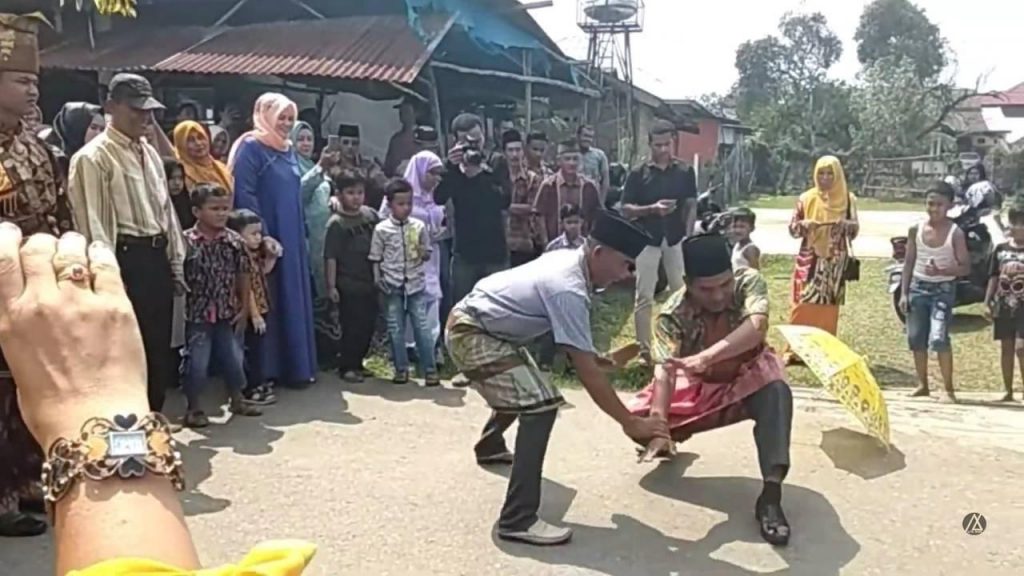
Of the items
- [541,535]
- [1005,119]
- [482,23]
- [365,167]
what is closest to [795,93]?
[1005,119]

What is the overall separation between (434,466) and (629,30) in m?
18.7

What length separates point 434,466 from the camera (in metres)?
5.23

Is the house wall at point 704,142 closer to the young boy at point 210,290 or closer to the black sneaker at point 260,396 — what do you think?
the black sneaker at point 260,396

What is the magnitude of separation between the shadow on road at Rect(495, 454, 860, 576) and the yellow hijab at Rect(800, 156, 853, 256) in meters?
3.14

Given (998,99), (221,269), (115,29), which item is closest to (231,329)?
(221,269)

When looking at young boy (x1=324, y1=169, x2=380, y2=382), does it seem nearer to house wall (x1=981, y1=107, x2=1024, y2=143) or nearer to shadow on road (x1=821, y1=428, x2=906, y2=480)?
shadow on road (x1=821, y1=428, x2=906, y2=480)

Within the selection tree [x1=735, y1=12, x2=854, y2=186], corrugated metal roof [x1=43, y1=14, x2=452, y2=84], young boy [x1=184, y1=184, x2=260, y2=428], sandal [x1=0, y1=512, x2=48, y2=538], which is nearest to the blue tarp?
corrugated metal roof [x1=43, y1=14, x2=452, y2=84]

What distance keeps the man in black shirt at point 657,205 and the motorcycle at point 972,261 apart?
2287 mm

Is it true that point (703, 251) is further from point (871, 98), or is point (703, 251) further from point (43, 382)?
point (871, 98)

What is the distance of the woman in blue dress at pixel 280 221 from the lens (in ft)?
20.3

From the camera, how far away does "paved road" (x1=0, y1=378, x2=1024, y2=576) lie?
13.8 ft

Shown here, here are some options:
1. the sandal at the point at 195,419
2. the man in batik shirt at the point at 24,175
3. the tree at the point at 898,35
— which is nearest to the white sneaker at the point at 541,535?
the man in batik shirt at the point at 24,175

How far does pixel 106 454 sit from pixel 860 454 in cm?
507

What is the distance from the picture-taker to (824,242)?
25.5 feet
